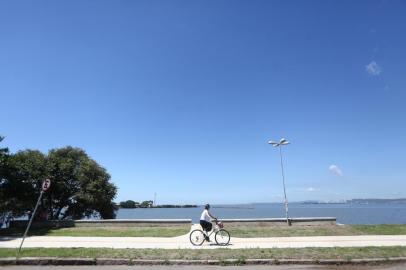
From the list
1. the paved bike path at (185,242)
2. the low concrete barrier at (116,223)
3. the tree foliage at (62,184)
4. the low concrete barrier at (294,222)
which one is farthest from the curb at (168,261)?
the tree foliage at (62,184)

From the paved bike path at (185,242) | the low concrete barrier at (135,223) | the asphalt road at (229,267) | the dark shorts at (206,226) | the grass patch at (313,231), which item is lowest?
the asphalt road at (229,267)

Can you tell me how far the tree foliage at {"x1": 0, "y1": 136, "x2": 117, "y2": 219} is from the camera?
27.5 m

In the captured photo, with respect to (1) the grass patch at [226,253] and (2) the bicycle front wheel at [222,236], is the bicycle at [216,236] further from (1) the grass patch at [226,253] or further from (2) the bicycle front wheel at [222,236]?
(1) the grass patch at [226,253]

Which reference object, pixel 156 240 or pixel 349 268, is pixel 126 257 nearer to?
pixel 156 240

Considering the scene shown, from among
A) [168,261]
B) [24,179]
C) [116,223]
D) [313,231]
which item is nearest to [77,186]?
[24,179]

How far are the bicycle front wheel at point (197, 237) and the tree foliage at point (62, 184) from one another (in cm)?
1666

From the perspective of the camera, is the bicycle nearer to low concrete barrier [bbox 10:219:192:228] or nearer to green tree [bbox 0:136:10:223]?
low concrete barrier [bbox 10:219:192:228]

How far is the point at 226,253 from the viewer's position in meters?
11.6

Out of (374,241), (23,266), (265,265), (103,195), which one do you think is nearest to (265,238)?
(374,241)

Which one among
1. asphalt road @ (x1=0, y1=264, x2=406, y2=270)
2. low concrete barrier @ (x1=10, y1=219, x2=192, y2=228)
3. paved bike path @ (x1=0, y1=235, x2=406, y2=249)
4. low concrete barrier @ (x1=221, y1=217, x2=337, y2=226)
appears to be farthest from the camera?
low concrete barrier @ (x1=10, y1=219, x2=192, y2=228)

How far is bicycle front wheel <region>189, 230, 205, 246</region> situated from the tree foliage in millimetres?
16661

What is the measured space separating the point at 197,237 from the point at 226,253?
3.76 metres

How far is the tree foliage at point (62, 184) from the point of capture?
1081 inches

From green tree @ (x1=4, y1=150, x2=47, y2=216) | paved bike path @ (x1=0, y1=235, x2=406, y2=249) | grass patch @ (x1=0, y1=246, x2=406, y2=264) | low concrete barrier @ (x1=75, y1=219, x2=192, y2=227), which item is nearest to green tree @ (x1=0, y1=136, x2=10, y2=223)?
green tree @ (x1=4, y1=150, x2=47, y2=216)
